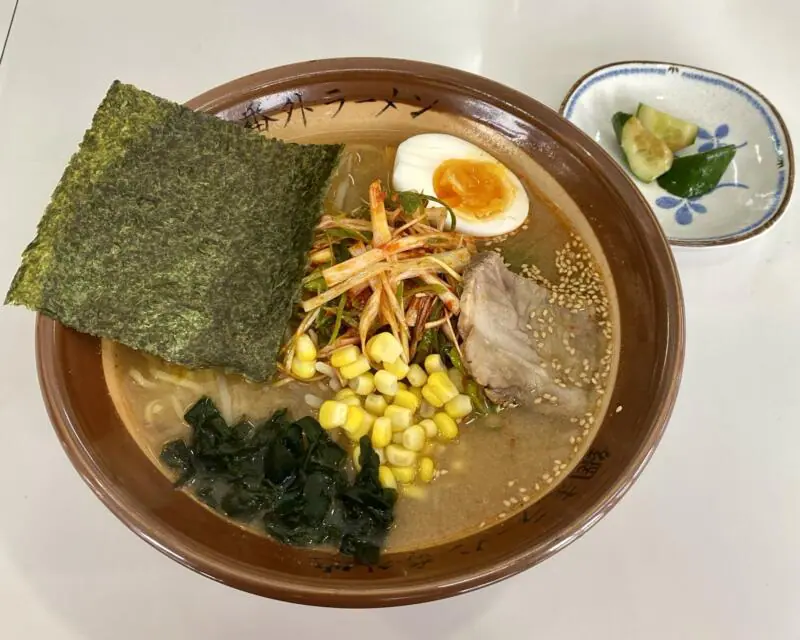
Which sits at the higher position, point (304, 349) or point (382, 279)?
point (382, 279)

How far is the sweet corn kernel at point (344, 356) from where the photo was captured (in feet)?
4.71

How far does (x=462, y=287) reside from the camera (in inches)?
58.6

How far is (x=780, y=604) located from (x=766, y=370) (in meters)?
0.55

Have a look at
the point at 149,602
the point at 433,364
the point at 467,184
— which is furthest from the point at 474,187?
the point at 149,602

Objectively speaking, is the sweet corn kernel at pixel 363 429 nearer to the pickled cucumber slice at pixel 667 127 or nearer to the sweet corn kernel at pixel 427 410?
the sweet corn kernel at pixel 427 410

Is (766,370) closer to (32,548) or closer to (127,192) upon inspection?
(127,192)

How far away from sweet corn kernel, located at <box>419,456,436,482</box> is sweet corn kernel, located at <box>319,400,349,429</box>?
193mm

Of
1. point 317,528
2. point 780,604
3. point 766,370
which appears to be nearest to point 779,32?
point 766,370

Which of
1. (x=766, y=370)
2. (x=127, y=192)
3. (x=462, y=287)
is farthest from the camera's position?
(x=766, y=370)

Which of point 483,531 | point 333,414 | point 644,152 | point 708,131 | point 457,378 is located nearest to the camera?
point 483,531

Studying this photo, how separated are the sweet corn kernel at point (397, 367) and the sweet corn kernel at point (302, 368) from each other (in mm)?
169

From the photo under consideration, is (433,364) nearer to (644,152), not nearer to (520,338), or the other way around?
(520,338)

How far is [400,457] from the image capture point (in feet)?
4.50

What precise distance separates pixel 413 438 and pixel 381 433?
0.07 meters
